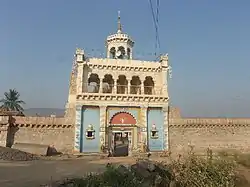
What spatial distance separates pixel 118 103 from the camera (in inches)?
994

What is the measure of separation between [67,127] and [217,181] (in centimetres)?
1647

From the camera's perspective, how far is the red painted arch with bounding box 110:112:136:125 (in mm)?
25266

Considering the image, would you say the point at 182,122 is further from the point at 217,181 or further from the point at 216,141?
the point at 217,181

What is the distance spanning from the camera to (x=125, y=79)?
27781mm

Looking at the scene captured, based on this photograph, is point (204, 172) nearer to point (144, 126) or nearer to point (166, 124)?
point (144, 126)

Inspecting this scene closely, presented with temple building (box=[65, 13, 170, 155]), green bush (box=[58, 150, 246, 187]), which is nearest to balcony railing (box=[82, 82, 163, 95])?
temple building (box=[65, 13, 170, 155])

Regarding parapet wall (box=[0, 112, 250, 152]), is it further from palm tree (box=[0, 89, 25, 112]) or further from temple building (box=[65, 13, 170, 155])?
palm tree (box=[0, 89, 25, 112])

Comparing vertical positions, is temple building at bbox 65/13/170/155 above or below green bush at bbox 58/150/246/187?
above

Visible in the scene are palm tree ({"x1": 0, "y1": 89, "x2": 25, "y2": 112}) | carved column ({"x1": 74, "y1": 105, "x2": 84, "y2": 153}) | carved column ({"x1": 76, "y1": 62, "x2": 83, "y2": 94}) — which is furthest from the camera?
palm tree ({"x1": 0, "y1": 89, "x2": 25, "y2": 112})

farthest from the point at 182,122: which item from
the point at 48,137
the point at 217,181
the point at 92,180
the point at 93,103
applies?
the point at 92,180

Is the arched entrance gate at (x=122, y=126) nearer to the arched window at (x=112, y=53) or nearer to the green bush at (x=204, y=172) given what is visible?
the arched window at (x=112, y=53)

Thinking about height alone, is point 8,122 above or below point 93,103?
below

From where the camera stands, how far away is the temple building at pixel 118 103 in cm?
2453

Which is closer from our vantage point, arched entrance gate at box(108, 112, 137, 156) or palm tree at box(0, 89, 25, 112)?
arched entrance gate at box(108, 112, 137, 156)
